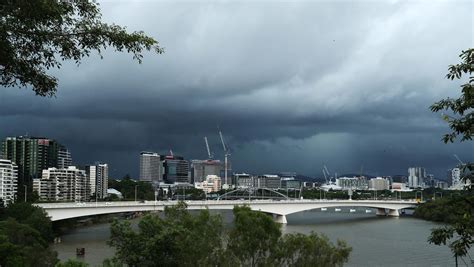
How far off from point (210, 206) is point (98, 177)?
68960 mm

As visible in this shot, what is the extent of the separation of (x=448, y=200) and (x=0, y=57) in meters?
4.36

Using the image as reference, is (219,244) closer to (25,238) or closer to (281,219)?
(25,238)

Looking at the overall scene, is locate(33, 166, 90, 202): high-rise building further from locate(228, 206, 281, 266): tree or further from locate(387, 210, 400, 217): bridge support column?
locate(228, 206, 281, 266): tree

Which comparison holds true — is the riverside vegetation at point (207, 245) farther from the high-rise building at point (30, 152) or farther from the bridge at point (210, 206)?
the high-rise building at point (30, 152)

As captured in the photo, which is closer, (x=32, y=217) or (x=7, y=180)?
(x=32, y=217)

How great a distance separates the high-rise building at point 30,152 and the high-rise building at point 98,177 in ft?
32.1

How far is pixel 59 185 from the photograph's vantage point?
101062mm

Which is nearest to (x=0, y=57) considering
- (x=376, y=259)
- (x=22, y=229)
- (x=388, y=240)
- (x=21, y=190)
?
(x=22, y=229)

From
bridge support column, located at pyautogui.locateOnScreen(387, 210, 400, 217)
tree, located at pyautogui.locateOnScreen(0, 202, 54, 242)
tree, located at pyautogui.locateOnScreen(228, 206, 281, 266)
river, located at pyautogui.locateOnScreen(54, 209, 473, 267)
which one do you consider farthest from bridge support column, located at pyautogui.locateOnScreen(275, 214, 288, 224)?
tree, located at pyautogui.locateOnScreen(228, 206, 281, 266)

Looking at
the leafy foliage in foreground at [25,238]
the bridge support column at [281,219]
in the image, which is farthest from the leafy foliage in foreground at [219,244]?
the bridge support column at [281,219]

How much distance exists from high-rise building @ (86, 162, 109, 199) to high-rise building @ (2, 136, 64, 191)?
9797 millimetres

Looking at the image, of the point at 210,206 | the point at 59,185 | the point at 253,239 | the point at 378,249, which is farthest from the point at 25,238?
the point at 59,185

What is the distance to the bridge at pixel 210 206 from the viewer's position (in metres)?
51.7

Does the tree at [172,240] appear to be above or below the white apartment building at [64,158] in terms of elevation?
below
